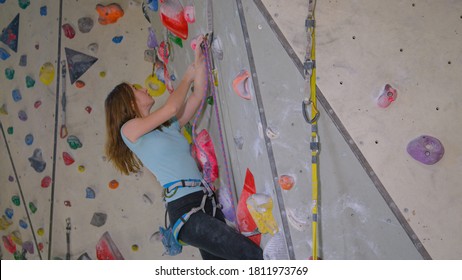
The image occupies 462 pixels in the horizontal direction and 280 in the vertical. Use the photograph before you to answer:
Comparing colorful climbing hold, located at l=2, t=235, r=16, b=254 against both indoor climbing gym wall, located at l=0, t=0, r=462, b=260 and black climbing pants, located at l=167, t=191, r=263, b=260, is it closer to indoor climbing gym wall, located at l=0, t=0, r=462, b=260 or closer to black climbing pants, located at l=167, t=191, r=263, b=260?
indoor climbing gym wall, located at l=0, t=0, r=462, b=260

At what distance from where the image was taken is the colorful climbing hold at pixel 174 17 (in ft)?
7.39

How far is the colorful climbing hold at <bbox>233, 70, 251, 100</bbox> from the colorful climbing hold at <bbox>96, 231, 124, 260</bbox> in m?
1.73

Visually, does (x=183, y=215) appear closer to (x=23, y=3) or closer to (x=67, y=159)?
(x=67, y=159)

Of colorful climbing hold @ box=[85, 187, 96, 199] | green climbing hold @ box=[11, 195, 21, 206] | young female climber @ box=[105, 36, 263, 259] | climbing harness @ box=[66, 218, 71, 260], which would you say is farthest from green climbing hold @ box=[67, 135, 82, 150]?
young female climber @ box=[105, 36, 263, 259]

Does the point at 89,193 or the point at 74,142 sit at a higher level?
the point at 74,142

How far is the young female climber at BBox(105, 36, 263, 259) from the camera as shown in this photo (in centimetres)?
203

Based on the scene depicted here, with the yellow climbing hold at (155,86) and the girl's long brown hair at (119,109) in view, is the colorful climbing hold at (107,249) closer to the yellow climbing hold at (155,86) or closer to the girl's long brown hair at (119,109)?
the yellow climbing hold at (155,86)

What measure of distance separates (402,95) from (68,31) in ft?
7.56

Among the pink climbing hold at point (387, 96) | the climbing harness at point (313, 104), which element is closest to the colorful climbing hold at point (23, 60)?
the climbing harness at point (313, 104)

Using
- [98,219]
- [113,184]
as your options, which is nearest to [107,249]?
[98,219]

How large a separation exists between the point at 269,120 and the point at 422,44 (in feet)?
1.77

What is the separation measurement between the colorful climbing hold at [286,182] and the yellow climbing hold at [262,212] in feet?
0.32

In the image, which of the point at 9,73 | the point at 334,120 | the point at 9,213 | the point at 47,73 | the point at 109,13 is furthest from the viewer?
the point at 9,213

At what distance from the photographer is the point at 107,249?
334cm
